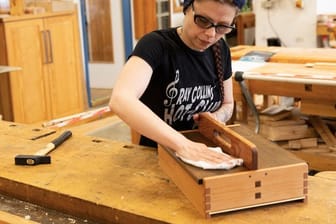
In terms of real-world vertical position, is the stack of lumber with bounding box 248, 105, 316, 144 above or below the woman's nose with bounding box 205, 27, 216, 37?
below

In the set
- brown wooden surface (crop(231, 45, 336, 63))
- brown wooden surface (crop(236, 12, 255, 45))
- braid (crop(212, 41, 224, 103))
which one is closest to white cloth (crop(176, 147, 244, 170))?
braid (crop(212, 41, 224, 103))

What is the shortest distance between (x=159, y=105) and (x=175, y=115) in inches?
2.4

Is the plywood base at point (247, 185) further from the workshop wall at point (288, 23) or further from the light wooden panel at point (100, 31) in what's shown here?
the light wooden panel at point (100, 31)

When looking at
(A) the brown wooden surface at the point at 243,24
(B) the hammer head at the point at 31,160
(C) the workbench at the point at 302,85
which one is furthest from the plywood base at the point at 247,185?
(A) the brown wooden surface at the point at 243,24

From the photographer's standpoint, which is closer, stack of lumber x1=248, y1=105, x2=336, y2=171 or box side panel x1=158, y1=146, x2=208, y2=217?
box side panel x1=158, y1=146, x2=208, y2=217

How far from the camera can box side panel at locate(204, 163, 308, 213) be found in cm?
117

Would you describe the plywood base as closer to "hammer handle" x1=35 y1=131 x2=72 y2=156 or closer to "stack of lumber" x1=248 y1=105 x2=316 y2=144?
"hammer handle" x1=35 y1=131 x2=72 y2=156

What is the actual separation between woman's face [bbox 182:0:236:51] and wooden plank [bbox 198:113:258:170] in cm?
22

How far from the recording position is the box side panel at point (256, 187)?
1165 millimetres

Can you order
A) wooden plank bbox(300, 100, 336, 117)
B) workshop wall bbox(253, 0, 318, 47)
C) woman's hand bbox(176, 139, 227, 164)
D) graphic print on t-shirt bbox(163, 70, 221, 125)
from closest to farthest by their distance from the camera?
woman's hand bbox(176, 139, 227, 164) < graphic print on t-shirt bbox(163, 70, 221, 125) < wooden plank bbox(300, 100, 336, 117) < workshop wall bbox(253, 0, 318, 47)

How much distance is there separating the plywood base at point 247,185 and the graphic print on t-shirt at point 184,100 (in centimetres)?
41

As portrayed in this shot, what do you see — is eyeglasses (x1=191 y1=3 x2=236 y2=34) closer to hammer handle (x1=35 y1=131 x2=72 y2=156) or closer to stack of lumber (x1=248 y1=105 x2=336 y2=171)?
hammer handle (x1=35 y1=131 x2=72 y2=156)

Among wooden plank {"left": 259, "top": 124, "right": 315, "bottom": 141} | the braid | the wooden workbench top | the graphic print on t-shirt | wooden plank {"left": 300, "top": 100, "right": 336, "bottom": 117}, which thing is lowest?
wooden plank {"left": 259, "top": 124, "right": 315, "bottom": 141}

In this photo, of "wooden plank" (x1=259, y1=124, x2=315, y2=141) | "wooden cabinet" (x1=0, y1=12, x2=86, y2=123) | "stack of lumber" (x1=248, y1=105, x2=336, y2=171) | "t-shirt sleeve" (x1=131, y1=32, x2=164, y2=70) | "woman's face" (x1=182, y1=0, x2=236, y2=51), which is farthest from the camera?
"wooden cabinet" (x1=0, y1=12, x2=86, y2=123)
